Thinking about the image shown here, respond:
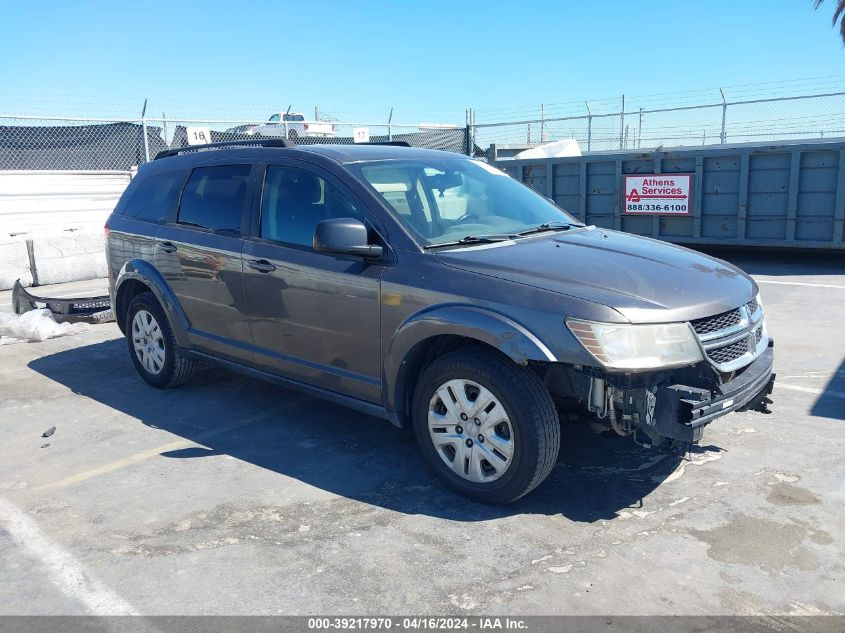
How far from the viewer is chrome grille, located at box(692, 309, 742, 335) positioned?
3506 mm

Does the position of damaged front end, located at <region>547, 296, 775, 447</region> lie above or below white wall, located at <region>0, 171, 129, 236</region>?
below

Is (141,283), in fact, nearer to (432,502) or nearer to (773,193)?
(432,502)

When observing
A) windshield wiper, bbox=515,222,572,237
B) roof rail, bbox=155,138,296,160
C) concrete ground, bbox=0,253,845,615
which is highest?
roof rail, bbox=155,138,296,160

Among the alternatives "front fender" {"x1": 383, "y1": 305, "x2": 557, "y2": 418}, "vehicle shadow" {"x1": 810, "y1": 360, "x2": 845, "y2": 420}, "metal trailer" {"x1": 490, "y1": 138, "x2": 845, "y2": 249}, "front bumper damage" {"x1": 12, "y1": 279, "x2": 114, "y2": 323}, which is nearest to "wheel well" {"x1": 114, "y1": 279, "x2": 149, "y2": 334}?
"front bumper damage" {"x1": 12, "y1": 279, "x2": 114, "y2": 323}

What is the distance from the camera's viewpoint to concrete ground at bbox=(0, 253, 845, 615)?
10.0ft

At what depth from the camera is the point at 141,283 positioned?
5910 mm

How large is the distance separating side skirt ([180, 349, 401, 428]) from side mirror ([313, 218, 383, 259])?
0.89m

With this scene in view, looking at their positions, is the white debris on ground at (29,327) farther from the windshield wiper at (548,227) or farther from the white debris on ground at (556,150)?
the white debris on ground at (556,150)

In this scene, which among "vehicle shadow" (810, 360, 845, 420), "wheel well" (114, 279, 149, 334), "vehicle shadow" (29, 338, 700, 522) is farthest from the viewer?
"wheel well" (114, 279, 149, 334)

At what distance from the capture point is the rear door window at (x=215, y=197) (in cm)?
500

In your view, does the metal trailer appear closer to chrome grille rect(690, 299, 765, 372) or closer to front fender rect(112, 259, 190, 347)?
chrome grille rect(690, 299, 765, 372)

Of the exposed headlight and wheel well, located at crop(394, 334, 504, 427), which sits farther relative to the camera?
wheel well, located at crop(394, 334, 504, 427)

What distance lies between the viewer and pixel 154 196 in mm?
5836

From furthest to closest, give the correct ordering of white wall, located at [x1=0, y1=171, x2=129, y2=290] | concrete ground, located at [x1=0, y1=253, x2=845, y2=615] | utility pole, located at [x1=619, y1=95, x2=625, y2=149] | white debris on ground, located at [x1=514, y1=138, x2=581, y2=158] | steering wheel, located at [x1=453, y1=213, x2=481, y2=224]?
utility pole, located at [x1=619, y1=95, x2=625, y2=149] < white debris on ground, located at [x1=514, y1=138, x2=581, y2=158] < white wall, located at [x1=0, y1=171, x2=129, y2=290] < steering wheel, located at [x1=453, y1=213, x2=481, y2=224] < concrete ground, located at [x1=0, y1=253, x2=845, y2=615]
